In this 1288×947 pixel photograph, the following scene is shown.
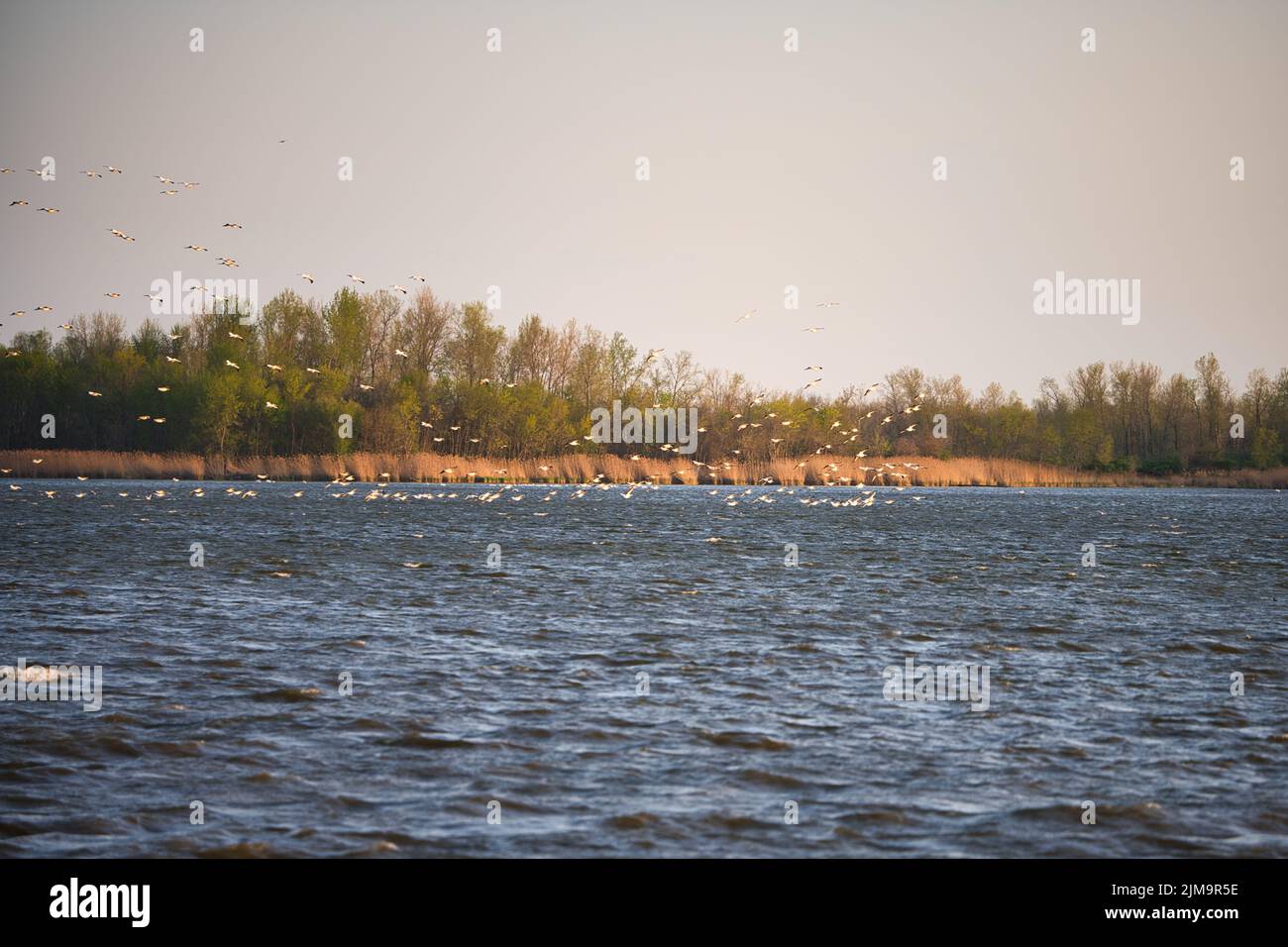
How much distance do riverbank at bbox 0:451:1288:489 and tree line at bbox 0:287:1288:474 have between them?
1871 millimetres

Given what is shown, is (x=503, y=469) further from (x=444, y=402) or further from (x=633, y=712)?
(x=633, y=712)

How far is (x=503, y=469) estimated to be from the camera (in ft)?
272

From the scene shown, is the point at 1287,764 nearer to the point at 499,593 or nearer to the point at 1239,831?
the point at 1239,831

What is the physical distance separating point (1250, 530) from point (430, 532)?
29196 millimetres

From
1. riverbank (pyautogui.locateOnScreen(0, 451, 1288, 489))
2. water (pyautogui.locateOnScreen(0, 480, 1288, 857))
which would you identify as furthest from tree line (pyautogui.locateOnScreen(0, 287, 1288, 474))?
water (pyautogui.locateOnScreen(0, 480, 1288, 857))

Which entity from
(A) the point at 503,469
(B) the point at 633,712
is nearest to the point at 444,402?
(A) the point at 503,469

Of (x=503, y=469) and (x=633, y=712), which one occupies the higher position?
(x=503, y=469)

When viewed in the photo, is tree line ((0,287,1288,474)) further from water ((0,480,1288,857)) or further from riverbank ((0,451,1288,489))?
water ((0,480,1288,857))

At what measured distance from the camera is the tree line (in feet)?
272

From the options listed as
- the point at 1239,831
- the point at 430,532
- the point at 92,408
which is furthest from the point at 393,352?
the point at 1239,831

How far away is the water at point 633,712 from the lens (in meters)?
8.82

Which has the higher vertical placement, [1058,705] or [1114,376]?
[1114,376]

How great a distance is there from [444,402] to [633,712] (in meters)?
78.3
